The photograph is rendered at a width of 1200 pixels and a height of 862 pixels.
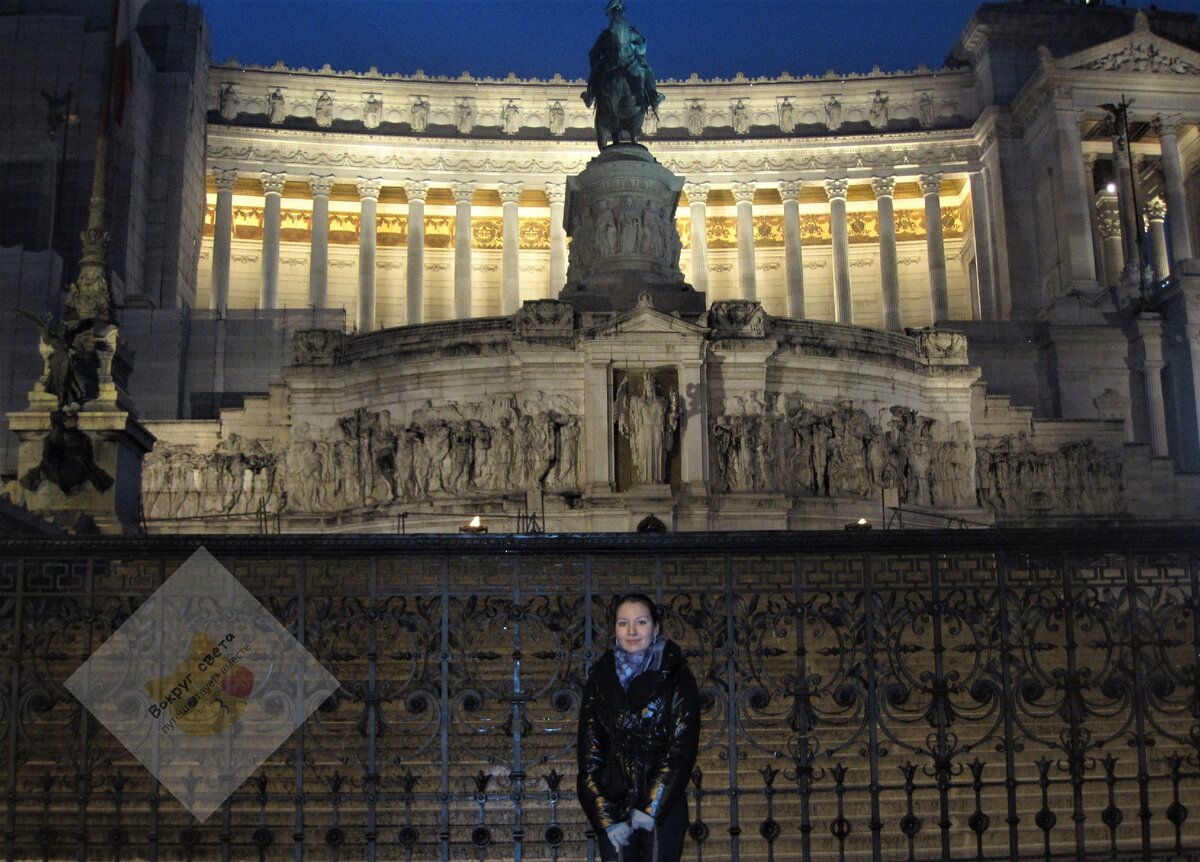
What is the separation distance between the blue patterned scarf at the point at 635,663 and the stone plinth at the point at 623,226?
1100 inches

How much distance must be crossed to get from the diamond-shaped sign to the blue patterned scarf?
3.48 metres

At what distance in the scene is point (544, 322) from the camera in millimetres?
30484

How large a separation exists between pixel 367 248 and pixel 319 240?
91.1 inches

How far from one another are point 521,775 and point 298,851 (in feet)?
5.54

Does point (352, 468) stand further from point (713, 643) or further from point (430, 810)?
point (713, 643)

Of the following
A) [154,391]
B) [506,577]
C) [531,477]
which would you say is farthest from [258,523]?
[506,577]

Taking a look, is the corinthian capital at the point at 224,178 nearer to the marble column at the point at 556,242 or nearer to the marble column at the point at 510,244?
the marble column at the point at 510,244

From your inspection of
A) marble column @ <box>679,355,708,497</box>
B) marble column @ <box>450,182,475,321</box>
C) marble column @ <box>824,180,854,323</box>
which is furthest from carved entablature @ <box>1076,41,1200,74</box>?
marble column @ <box>679,355,708,497</box>

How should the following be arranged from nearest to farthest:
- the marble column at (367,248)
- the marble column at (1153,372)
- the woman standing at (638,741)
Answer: the woman standing at (638,741)
the marble column at (1153,372)
the marble column at (367,248)

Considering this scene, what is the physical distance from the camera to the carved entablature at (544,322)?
99.8ft

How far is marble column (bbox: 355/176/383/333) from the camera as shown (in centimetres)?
6606

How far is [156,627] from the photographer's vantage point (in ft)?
36.2

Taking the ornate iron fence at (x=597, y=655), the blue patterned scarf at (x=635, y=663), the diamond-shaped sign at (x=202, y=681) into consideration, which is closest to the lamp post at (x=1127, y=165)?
the ornate iron fence at (x=597, y=655)

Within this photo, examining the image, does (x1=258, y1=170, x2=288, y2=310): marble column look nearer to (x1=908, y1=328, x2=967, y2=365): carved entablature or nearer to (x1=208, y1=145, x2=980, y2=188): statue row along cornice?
(x1=208, y1=145, x2=980, y2=188): statue row along cornice
